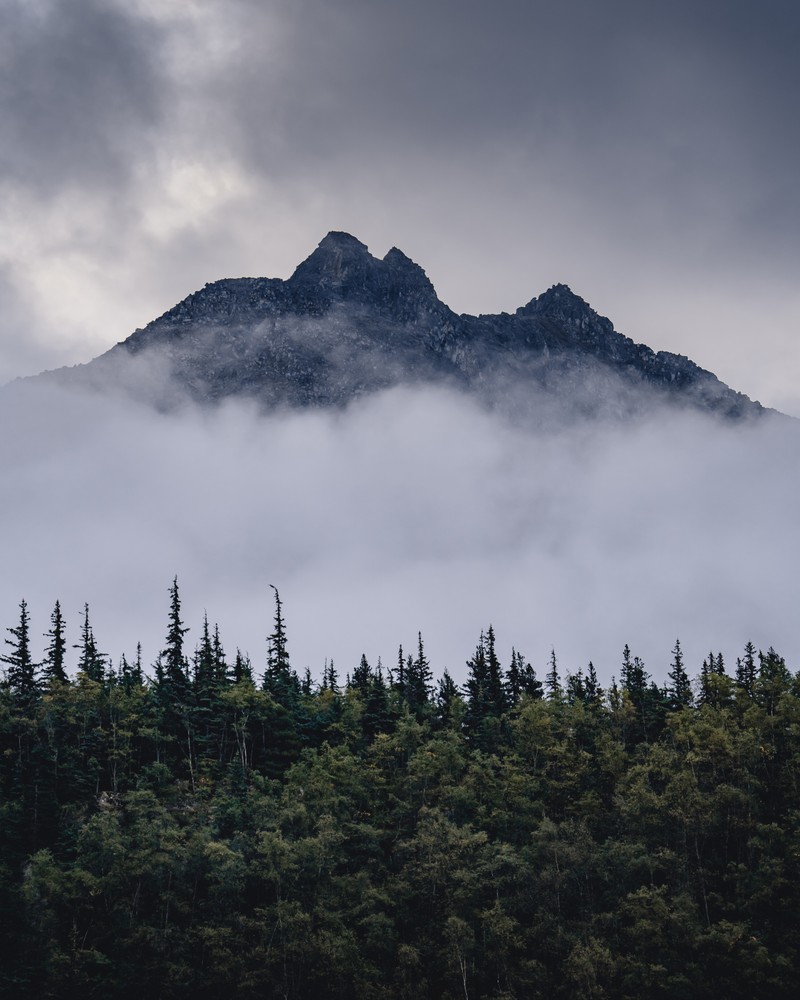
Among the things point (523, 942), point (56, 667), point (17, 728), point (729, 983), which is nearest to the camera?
point (729, 983)

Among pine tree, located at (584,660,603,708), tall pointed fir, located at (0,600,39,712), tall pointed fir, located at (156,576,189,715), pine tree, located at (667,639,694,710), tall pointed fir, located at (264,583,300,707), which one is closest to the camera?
tall pointed fir, located at (0,600,39,712)

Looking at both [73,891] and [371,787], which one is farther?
[371,787]

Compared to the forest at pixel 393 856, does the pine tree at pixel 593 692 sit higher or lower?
higher

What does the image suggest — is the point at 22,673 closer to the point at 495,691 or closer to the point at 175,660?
the point at 175,660

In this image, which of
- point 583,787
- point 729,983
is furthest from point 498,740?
point 729,983

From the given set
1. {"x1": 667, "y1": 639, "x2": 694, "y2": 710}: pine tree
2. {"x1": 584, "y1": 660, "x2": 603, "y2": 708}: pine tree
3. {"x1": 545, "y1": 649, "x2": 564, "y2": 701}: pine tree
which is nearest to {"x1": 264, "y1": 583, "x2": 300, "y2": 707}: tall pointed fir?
{"x1": 545, "y1": 649, "x2": 564, "y2": 701}: pine tree

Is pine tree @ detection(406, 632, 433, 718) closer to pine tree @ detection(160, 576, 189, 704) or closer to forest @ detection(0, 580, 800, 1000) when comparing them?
forest @ detection(0, 580, 800, 1000)

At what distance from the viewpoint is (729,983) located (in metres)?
90.2

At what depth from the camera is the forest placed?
93.6m

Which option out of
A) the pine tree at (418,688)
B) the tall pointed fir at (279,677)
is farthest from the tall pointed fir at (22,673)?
the pine tree at (418,688)

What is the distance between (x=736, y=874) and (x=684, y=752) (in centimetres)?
2166

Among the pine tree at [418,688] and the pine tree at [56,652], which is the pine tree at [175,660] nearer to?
the pine tree at [56,652]

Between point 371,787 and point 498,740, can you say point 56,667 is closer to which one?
point 371,787

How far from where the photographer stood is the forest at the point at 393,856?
9362 centimetres
